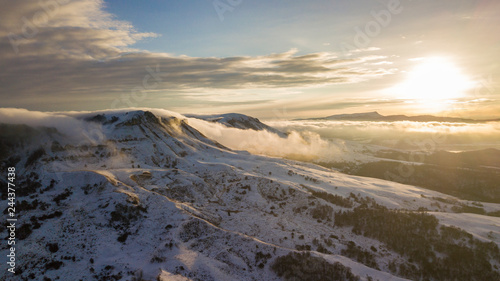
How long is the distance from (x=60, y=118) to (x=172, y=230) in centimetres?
5116

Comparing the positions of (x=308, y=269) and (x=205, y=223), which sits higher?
(x=205, y=223)

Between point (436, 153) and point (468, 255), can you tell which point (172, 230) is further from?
point (436, 153)

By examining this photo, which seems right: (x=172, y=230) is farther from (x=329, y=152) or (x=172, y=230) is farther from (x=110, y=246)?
(x=329, y=152)

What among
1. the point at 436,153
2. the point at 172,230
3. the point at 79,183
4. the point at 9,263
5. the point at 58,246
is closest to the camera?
the point at 9,263

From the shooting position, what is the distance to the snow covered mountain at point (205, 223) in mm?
27281

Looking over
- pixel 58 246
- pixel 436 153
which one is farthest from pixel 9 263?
pixel 436 153

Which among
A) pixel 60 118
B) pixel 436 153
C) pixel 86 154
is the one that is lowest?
pixel 436 153

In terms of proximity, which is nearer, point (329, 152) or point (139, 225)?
point (139, 225)

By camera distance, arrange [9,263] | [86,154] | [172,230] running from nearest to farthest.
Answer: [9,263]
[172,230]
[86,154]

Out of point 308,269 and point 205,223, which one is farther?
point 205,223

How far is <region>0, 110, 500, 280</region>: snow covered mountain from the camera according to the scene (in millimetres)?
27281

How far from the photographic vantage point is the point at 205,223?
115 feet

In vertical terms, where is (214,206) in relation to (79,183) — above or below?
below

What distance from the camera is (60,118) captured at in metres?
62.6
